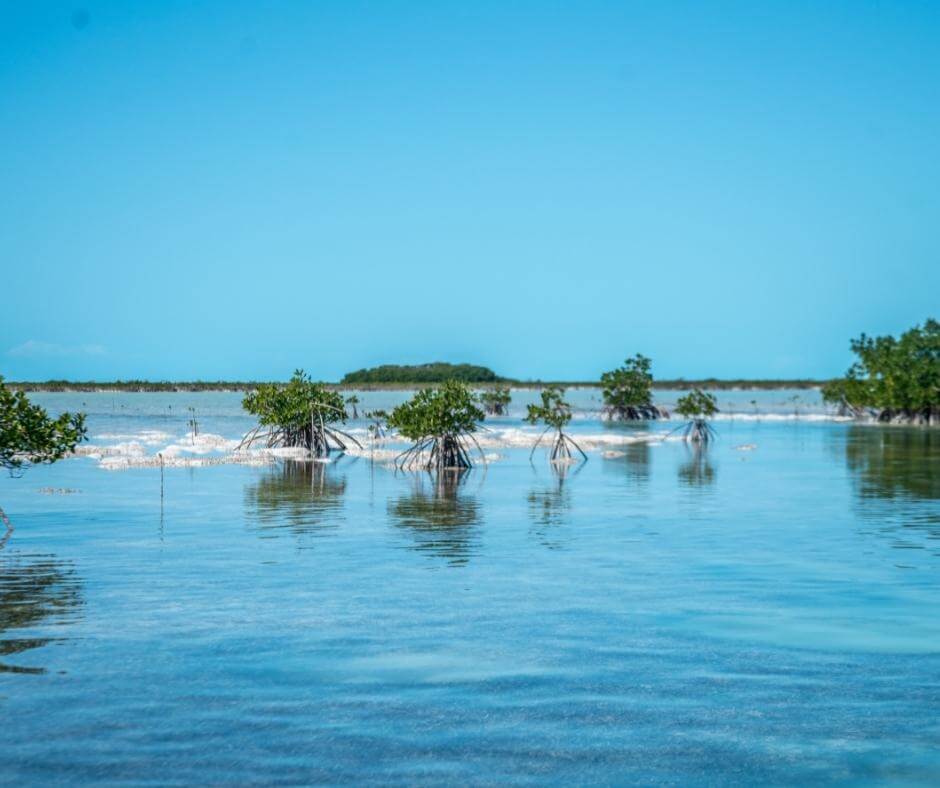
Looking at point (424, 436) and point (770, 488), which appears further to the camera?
point (424, 436)

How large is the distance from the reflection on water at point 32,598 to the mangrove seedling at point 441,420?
19.2 m

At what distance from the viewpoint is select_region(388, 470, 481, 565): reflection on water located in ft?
66.2

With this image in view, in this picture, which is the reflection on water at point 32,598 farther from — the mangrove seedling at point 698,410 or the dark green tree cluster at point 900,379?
the dark green tree cluster at point 900,379

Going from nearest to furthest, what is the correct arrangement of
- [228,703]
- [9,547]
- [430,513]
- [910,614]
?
[228,703], [910,614], [9,547], [430,513]

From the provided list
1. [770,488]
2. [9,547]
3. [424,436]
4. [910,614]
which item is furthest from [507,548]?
[424,436]

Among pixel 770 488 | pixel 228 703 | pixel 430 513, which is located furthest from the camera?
pixel 770 488

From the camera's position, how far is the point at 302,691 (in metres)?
10.7

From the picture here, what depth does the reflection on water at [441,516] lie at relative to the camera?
66.2 ft

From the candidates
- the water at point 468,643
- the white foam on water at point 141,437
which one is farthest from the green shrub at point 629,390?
the water at point 468,643

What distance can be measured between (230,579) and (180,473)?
2025cm

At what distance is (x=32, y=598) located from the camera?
14945 millimetres

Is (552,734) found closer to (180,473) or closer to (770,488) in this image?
(770,488)

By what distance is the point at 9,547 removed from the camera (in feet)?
64.5

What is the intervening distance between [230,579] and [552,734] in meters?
8.52
